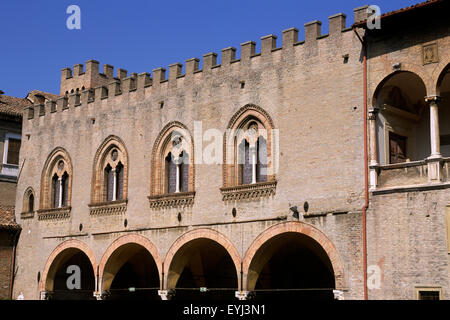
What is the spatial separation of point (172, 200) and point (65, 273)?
26.1ft

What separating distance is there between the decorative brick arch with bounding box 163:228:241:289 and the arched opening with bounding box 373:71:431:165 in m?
5.35

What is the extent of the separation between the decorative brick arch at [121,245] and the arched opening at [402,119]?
8.61 m

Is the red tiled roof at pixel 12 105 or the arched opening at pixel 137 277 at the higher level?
the red tiled roof at pixel 12 105

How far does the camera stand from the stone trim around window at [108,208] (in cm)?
2394

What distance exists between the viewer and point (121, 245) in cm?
2358

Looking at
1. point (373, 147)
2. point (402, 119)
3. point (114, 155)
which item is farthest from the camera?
point (114, 155)

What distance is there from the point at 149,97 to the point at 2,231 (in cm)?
929

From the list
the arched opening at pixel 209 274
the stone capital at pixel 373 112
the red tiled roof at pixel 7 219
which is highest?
the stone capital at pixel 373 112

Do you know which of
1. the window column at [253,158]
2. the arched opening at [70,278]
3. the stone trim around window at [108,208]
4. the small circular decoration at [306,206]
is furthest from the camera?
the arched opening at [70,278]

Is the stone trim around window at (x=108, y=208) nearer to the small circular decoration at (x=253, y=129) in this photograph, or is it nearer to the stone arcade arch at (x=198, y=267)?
Result: the stone arcade arch at (x=198, y=267)

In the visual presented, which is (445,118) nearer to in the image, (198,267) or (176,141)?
(176,141)

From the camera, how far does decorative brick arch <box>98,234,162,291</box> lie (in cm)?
2250

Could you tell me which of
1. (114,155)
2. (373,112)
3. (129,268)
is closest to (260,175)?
Answer: (373,112)

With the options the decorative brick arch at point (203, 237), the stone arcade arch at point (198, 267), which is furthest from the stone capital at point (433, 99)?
the stone arcade arch at point (198, 267)
